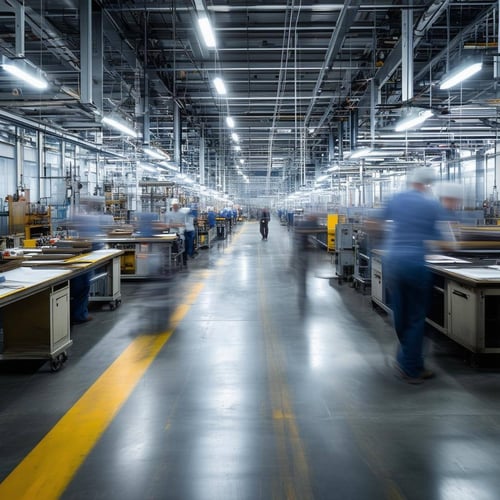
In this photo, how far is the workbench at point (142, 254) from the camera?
10.2 m

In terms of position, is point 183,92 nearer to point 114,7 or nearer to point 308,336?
point 114,7

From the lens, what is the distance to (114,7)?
10.3 m

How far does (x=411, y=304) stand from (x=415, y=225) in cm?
71

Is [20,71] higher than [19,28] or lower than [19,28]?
lower

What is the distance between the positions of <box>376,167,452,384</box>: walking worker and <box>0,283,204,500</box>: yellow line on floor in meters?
2.48

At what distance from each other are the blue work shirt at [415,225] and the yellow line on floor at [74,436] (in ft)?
8.80

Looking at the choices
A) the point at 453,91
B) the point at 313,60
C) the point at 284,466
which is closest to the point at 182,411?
the point at 284,466

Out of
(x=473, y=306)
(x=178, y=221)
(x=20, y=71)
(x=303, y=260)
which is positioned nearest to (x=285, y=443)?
(x=473, y=306)

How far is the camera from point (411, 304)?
4363 millimetres

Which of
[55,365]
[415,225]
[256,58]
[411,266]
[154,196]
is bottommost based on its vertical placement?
[55,365]

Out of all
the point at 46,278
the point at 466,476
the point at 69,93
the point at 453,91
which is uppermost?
the point at 453,91

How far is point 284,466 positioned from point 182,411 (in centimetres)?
108

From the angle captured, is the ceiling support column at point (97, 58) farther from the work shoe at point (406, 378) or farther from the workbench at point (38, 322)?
the work shoe at point (406, 378)

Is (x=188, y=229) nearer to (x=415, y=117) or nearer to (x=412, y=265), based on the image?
(x=415, y=117)
